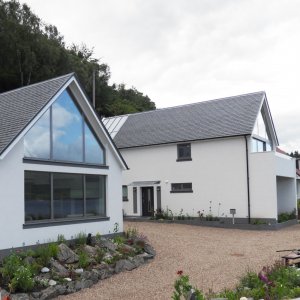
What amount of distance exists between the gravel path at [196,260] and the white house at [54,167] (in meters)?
2.84

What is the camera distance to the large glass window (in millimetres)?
13219

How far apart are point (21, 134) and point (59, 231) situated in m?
3.42

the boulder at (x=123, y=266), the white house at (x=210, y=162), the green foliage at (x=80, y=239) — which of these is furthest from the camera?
the white house at (x=210, y=162)

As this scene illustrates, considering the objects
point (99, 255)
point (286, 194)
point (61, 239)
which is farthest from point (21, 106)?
point (286, 194)

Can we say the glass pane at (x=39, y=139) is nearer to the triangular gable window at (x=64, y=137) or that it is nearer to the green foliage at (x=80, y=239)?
the triangular gable window at (x=64, y=137)

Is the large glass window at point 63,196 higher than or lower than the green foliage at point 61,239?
higher

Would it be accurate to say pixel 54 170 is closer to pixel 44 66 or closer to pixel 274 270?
pixel 274 270

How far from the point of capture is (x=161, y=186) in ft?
88.8

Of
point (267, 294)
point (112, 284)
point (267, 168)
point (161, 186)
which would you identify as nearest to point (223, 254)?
point (112, 284)

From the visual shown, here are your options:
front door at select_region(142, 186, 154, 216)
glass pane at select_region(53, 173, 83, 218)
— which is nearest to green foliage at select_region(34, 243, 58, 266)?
glass pane at select_region(53, 173, 83, 218)

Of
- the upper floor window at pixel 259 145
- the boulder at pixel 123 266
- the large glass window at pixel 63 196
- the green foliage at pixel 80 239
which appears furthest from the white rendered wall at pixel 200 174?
the boulder at pixel 123 266

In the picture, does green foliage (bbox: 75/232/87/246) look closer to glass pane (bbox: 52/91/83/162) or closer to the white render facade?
glass pane (bbox: 52/91/83/162)

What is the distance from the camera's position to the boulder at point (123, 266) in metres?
12.5

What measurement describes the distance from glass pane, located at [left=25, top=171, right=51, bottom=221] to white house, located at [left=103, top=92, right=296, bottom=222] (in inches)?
521
